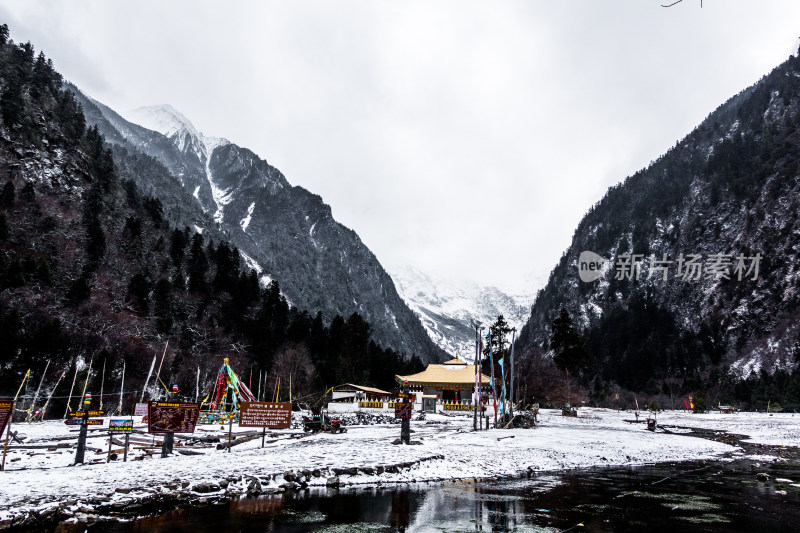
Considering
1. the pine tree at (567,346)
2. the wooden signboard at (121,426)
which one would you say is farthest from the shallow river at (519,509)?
the pine tree at (567,346)

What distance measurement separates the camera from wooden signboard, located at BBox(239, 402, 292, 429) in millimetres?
23469

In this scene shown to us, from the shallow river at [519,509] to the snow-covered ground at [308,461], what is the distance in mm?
1739

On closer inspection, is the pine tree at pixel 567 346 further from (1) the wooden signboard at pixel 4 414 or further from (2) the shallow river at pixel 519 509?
(1) the wooden signboard at pixel 4 414

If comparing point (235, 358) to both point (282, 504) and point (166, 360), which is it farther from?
point (282, 504)

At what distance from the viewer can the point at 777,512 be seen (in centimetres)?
1291

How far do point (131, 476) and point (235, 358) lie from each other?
60019mm

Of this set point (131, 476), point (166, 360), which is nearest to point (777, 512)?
point (131, 476)

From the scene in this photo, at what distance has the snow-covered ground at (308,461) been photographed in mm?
13398

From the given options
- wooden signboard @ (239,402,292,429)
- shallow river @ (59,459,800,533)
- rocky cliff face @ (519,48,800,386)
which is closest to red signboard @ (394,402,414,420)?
wooden signboard @ (239,402,292,429)

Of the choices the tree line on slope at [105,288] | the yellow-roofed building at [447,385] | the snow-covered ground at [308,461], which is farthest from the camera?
the yellow-roofed building at [447,385]

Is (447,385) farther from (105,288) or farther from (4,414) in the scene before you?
(4,414)

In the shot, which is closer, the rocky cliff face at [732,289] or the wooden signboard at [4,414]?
the wooden signboard at [4,414]

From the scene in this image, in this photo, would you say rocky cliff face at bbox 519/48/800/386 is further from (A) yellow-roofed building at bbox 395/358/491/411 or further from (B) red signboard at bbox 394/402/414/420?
(B) red signboard at bbox 394/402/414/420

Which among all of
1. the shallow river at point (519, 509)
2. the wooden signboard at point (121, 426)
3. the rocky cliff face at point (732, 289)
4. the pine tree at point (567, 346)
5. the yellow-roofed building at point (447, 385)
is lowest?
the shallow river at point (519, 509)
